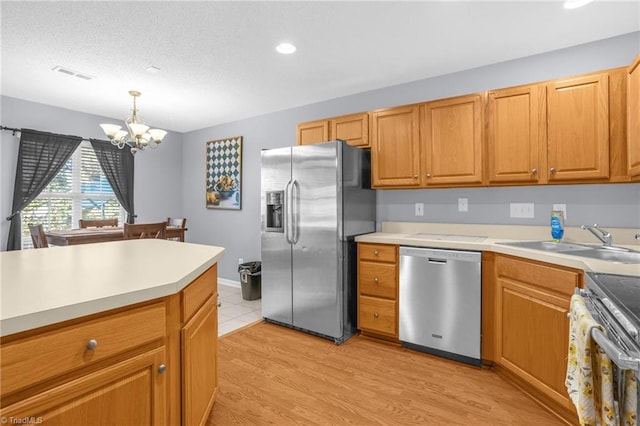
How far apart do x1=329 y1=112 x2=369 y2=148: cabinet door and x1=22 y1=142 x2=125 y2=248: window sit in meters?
3.47

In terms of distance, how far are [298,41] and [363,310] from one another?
232 cm

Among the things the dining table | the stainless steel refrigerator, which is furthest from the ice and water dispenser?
the dining table

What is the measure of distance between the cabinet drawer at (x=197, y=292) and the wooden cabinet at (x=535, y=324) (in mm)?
1916

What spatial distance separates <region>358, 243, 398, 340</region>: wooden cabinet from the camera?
2.74 m

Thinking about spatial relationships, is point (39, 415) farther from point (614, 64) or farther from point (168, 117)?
point (168, 117)

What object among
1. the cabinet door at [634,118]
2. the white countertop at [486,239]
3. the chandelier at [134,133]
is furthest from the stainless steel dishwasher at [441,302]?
the chandelier at [134,133]

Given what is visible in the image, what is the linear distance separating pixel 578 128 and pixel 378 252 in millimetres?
1709

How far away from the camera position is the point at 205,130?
5188 millimetres

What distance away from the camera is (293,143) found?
412cm

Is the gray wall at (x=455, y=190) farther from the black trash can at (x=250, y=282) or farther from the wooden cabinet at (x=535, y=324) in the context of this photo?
the wooden cabinet at (x=535, y=324)

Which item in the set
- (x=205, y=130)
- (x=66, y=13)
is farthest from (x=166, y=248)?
(x=205, y=130)

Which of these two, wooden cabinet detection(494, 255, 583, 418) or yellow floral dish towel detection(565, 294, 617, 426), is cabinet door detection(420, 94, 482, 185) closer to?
wooden cabinet detection(494, 255, 583, 418)

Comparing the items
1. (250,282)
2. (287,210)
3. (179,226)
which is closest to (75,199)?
(179,226)

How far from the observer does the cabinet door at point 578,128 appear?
2.16 metres
